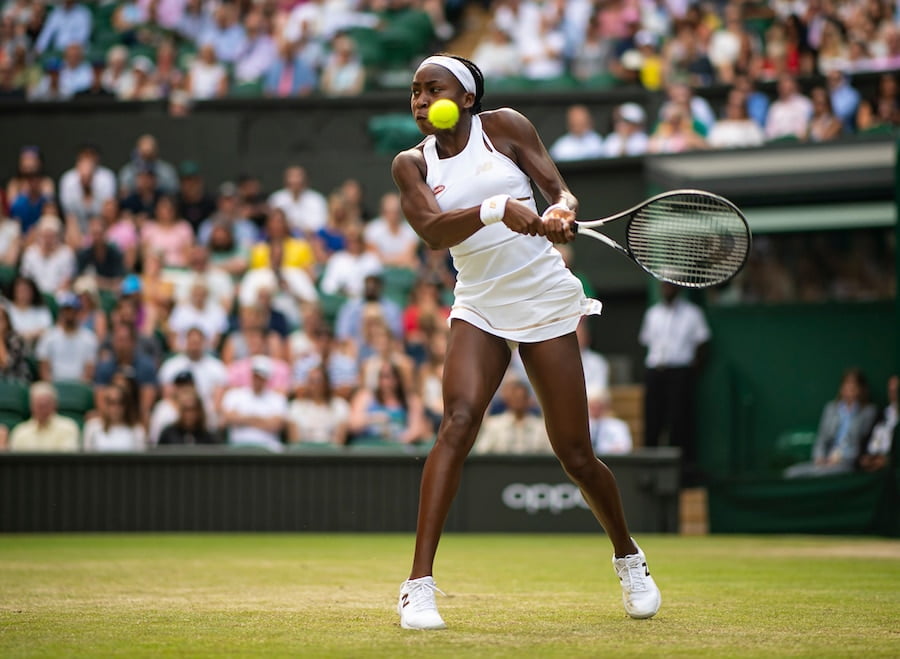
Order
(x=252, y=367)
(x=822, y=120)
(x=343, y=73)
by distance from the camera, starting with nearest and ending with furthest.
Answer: (x=252, y=367) < (x=822, y=120) < (x=343, y=73)

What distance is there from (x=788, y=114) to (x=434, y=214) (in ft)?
30.3

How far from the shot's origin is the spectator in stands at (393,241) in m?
13.9

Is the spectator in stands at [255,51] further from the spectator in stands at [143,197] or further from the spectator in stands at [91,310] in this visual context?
the spectator in stands at [91,310]

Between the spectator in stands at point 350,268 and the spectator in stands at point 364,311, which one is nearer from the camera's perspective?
the spectator in stands at point 364,311

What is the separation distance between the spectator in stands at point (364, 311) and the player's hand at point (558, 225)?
314 inches

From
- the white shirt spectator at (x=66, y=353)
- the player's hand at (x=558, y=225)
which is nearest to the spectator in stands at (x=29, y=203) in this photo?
the white shirt spectator at (x=66, y=353)

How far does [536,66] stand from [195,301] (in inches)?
199

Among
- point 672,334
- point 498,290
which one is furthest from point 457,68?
point 672,334

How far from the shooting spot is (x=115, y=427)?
37.4 ft

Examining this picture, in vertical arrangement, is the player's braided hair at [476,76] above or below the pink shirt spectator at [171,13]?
below

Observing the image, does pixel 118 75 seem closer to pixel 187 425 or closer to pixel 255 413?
pixel 255 413

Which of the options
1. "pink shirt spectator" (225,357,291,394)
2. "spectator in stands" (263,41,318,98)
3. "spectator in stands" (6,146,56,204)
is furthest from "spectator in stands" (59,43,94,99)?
"pink shirt spectator" (225,357,291,394)

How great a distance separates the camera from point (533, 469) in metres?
11.0

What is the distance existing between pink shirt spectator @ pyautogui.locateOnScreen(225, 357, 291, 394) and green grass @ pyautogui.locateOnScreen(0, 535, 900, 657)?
2508 millimetres
